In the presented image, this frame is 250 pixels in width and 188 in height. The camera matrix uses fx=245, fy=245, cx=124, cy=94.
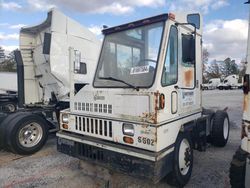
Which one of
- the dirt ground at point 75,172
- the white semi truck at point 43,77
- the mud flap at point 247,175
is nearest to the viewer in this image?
the mud flap at point 247,175

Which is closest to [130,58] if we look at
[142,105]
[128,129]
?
[142,105]

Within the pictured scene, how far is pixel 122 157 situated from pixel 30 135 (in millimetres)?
3273

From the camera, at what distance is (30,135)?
5.81 m

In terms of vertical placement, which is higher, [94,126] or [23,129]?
[94,126]

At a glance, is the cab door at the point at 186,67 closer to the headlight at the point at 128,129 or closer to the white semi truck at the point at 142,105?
the white semi truck at the point at 142,105

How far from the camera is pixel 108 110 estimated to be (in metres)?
3.68

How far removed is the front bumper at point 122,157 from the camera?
3152mm

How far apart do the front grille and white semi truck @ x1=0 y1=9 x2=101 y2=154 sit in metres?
1.53

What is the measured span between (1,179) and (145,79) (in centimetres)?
317

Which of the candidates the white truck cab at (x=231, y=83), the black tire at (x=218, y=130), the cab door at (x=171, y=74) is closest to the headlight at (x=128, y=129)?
the cab door at (x=171, y=74)

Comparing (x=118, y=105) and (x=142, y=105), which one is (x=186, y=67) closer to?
(x=142, y=105)

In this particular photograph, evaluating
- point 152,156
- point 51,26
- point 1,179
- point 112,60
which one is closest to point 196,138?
point 152,156

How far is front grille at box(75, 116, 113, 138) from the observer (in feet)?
12.0

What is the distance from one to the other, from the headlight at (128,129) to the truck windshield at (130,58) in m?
0.56
